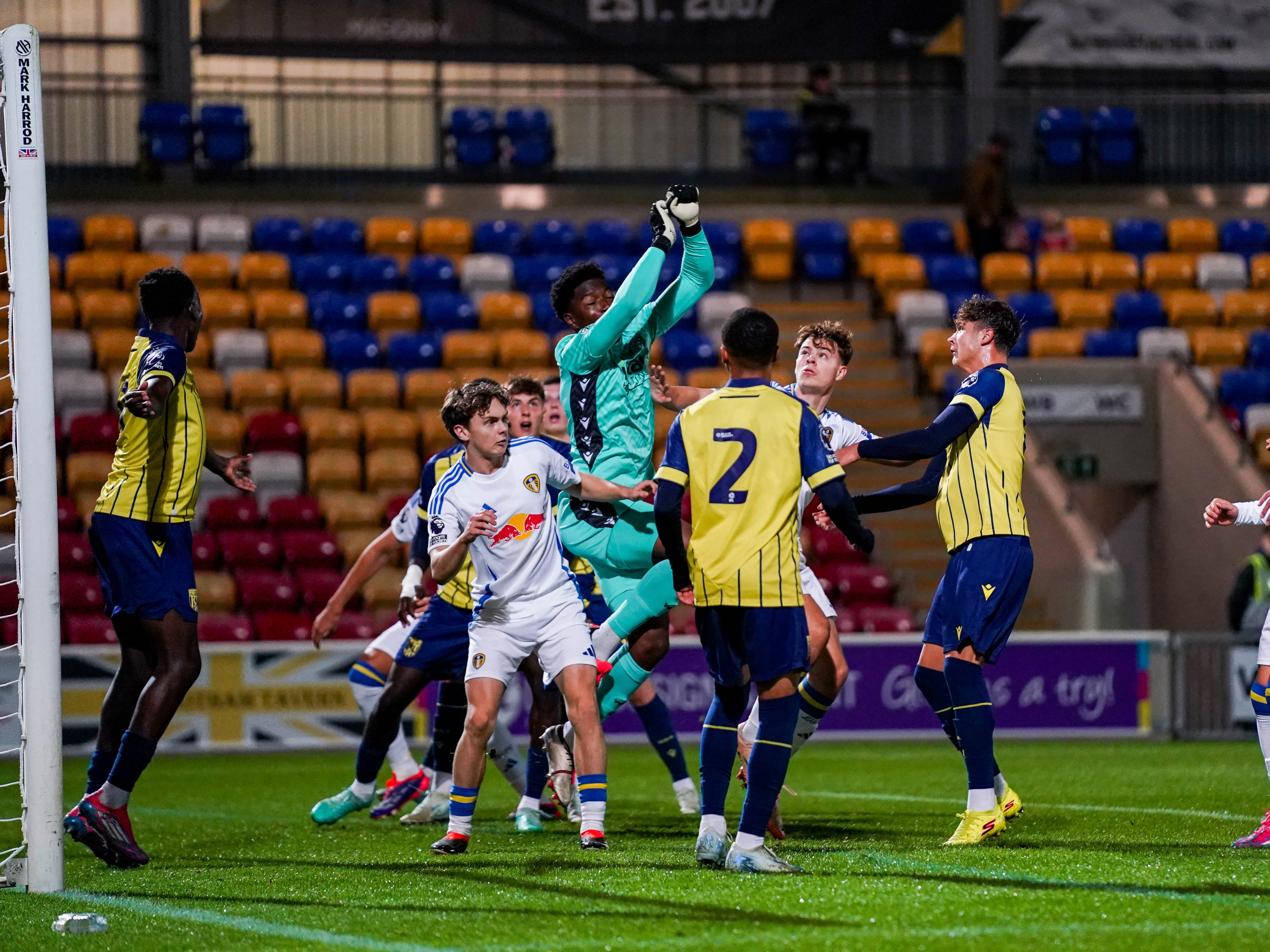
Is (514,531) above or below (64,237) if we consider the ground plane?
below

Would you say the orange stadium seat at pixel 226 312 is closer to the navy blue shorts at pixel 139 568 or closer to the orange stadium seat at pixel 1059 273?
the orange stadium seat at pixel 1059 273

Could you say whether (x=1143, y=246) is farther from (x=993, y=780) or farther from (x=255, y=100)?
(x=993, y=780)

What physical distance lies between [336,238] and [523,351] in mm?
3547

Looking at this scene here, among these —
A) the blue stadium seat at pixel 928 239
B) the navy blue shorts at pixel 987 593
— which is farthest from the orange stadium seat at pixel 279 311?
the navy blue shorts at pixel 987 593

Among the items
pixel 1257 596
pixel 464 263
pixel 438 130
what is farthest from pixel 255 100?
pixel 1257 596

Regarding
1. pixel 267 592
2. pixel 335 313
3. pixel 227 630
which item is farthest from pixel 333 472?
pixel 335 313

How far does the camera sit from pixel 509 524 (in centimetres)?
657

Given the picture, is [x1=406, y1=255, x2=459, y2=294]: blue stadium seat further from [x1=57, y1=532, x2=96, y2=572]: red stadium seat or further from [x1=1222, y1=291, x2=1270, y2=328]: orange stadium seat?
[x1=1222, y1=291, x2=1270, y2=328]: orange stadium seat

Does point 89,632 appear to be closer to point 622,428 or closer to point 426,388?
point 426,388

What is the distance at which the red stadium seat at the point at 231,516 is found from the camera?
1551 cm

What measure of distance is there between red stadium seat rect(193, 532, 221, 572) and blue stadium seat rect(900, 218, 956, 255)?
9.30 metres

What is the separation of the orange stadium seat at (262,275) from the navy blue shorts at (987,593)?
13238 millimetres

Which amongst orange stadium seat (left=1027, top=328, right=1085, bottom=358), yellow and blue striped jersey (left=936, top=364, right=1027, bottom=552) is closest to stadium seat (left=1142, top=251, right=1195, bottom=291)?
orange stadium seat (left=1027, top=328, right=1085, bottom=358)

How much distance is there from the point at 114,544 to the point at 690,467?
235 cm
